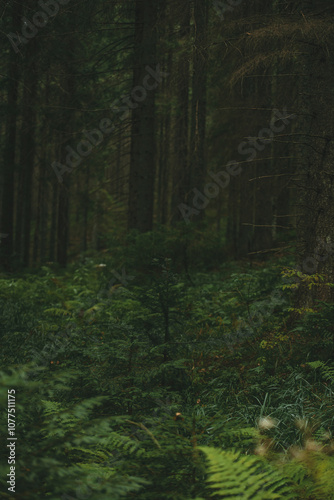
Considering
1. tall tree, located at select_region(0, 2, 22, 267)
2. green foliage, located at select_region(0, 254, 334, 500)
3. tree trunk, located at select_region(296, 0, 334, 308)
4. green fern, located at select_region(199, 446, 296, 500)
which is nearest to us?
green fern, located at select_region(199, 446, 296, 500)

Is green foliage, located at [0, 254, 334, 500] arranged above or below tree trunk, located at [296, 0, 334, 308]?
below

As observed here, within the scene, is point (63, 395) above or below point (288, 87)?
below

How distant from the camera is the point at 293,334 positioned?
522cm

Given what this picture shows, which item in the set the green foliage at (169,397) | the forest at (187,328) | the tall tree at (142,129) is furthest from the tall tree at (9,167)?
the green foliage at (169,397)

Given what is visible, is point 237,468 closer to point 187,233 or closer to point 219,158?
point 187,233

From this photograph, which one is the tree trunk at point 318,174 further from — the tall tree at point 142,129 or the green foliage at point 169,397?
the tall tree at point 142,129

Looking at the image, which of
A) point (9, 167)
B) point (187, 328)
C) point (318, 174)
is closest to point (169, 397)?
point (187, 328)

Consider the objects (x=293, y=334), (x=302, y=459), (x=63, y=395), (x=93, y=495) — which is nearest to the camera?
(x=93, y=495)

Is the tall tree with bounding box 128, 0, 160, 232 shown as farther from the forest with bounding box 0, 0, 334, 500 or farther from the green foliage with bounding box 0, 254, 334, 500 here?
the green foliage with bounding box 0, 254, 334, 500

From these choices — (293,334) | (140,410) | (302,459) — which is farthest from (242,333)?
(302,459)

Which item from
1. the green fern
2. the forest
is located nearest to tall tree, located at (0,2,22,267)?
the forest

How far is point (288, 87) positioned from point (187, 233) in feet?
12.5

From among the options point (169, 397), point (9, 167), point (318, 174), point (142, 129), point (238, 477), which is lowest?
point (169, 397)

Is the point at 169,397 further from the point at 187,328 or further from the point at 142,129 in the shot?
the point at 142,129
